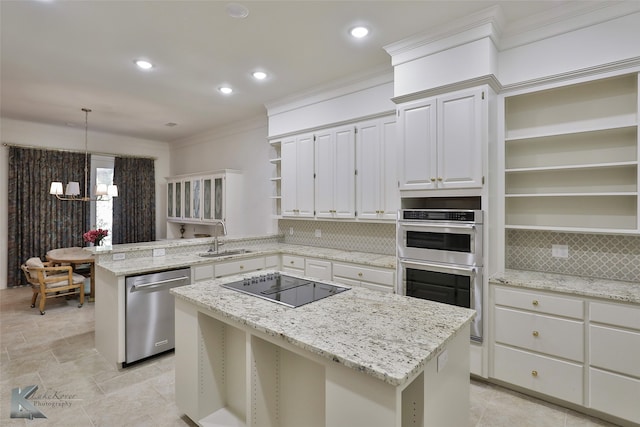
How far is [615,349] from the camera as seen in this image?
2.14m

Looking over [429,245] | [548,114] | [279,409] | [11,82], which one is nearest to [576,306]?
[429,245]

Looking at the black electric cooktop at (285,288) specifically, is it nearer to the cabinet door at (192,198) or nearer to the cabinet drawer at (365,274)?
the cabinet drawer at (365,274)

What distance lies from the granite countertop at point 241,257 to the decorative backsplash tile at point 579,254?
3.65 feet

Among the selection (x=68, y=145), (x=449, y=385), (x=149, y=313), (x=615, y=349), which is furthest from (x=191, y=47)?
(x=68, y=145)

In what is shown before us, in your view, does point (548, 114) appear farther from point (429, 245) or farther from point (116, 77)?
point (116, 77)

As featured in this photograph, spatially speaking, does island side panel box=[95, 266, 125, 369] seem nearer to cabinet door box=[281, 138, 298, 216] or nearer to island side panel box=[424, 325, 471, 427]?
cabinet door box=[281, 138, 298, 216]

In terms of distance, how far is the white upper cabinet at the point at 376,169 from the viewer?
3.46 metres

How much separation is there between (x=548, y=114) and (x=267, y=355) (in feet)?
9.57

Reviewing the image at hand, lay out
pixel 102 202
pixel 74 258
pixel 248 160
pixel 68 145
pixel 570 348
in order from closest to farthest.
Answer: pixel 570 348, pixel 74 258, pixel 248 160, pixel 68 145, pixel 102 202

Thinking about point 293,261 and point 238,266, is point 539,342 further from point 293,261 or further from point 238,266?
point 238,266

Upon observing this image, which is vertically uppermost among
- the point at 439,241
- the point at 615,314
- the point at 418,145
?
the point at 418,145

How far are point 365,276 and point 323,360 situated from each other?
2.15m

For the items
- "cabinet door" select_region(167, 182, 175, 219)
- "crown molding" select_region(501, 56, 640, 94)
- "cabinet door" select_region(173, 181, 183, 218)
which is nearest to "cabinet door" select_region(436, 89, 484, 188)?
"crown molding" select_region(501, 56, 640, 94)

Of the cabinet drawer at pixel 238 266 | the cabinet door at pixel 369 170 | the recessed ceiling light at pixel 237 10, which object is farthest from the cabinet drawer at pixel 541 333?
the recessed ceiling light at pixel 237 10
